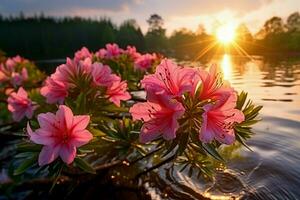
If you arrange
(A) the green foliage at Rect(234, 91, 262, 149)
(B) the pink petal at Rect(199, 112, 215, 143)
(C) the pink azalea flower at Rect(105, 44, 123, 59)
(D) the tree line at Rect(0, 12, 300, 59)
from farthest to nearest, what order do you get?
(D) the tree line at Rect(0, 12, 300, 59), (C) the pink azalea flower at Rect(105, 44, 123, 59), (A) the green foliage at Rect(234, 91, 262, 149), (B) the pink petal at Rect(199, 112, 215, 143)

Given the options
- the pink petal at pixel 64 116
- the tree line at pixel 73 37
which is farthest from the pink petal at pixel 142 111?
the tree line at pixel 73 37

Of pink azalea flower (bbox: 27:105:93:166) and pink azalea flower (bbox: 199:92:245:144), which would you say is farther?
pink azalea flower (bbox: 27:105:93:166)

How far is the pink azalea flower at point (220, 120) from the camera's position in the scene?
8.35 ft

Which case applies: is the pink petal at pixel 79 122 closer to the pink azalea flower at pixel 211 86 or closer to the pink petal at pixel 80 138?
the pink petal at pixel 80 138

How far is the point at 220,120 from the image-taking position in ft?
8.59

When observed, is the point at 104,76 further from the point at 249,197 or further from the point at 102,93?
the point at 249,197

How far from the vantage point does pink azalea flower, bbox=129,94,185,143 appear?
101 inches

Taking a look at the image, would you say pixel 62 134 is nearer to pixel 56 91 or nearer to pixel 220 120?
pixel 220 120

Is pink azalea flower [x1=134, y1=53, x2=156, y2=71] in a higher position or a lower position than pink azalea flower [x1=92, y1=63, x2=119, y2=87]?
lower

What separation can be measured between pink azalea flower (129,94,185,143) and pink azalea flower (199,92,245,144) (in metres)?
0.18

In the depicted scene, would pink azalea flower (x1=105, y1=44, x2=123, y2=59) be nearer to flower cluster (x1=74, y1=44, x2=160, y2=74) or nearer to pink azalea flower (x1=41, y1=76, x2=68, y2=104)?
flower cluster (x1=74, y1=44, x2=160, y2=74)

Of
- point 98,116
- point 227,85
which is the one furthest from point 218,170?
point 227,85

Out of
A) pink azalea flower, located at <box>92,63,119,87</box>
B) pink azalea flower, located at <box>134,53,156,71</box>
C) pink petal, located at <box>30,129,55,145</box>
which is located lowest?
pink azalea flower, located at <box>134,53,156,71</box>

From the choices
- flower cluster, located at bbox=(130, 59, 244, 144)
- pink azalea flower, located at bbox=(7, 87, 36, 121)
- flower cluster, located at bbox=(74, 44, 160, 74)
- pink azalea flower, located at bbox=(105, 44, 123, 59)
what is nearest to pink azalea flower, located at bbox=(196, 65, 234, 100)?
flower cluster, located at bbox=(130, 59, 244, 144)
